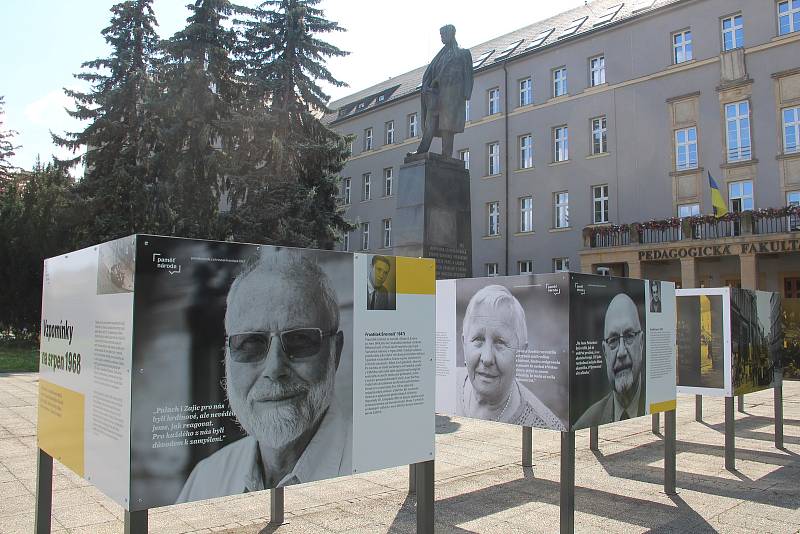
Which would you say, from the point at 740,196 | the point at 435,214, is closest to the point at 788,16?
the point at 740,196

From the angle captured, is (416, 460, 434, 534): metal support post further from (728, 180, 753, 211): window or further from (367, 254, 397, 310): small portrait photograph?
(728, 180, 753, 211): window

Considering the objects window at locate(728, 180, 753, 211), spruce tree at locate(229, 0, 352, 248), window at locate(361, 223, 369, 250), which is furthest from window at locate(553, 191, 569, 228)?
window at locate(361, 223, 369, 250)

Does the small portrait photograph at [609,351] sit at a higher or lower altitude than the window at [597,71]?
lower

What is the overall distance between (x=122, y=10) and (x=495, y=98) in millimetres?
20077

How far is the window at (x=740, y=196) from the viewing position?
2748cm

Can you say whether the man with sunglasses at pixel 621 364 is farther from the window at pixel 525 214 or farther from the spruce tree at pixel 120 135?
the window at pixel 525 214

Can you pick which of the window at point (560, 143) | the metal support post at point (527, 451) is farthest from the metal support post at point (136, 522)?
the window at point (560, 143)

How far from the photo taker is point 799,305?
1036 inches

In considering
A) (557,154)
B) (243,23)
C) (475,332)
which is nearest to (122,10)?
(243,23)

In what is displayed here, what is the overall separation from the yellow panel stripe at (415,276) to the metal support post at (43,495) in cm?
230

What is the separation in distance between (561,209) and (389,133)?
15575 mm

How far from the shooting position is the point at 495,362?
558 cm

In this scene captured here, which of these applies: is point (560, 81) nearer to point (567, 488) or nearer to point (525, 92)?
point (525, 92)

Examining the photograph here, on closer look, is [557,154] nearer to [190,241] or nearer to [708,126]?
[708,126]
